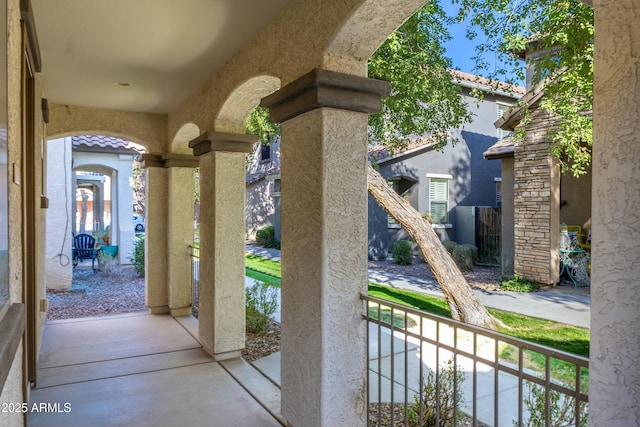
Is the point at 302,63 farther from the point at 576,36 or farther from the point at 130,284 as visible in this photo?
the point at 130,284

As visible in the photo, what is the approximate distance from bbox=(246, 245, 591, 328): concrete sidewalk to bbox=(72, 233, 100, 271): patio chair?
6.83 meters

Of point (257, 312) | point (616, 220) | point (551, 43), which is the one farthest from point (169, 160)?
point (616, 220)

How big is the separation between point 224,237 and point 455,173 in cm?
1085

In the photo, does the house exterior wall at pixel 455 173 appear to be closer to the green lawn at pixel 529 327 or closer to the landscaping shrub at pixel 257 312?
the green lawn at pixel 529 327

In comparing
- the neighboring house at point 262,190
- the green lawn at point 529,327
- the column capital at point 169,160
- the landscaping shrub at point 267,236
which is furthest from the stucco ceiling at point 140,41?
the neighboring house at point 262,190

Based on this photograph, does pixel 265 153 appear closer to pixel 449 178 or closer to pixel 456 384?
pixel 449 178

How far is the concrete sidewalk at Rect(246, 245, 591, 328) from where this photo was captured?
609 centimetres

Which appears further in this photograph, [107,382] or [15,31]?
[107,382]

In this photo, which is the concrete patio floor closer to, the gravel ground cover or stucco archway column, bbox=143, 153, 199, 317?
stucco archway column, bbox=143, 153, 199, 317

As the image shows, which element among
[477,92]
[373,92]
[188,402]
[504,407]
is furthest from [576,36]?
[188,402]

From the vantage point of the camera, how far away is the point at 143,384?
149 inches

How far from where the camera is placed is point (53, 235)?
8.05 meters

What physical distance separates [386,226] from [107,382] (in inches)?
387

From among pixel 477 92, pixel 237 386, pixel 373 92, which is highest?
pixel 477 92
